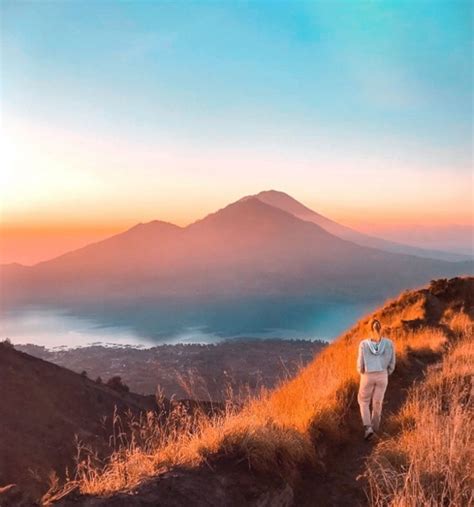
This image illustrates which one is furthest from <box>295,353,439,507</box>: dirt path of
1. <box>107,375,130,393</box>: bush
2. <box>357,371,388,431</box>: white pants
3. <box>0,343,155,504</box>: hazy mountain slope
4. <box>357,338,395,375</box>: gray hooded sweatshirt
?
<box>107,375,130,393</box>: bush

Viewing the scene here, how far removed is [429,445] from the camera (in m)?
3.49

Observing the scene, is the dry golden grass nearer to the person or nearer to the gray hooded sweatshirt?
the person

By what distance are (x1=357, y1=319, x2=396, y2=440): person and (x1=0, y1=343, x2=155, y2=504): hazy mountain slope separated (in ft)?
36.1

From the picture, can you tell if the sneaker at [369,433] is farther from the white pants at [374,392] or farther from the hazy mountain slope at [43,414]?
the hazy mountain slope at [43,414]

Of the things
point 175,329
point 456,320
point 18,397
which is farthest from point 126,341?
point 456,320

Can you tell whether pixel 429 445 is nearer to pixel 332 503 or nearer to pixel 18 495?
pixel 332 503

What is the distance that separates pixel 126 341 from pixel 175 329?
3247cm

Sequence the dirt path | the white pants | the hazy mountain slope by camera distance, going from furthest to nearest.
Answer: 1. the hazy mountain slope
2. the white pants
3. the dirt path

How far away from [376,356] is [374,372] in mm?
181

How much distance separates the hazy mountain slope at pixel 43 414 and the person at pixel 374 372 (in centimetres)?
1100

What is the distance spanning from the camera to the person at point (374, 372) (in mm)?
5477

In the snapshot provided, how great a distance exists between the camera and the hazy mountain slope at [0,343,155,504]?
1550cm

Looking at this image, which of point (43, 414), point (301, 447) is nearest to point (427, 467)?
point (301, 447)

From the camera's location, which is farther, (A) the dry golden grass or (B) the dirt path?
(B) the dirt path
